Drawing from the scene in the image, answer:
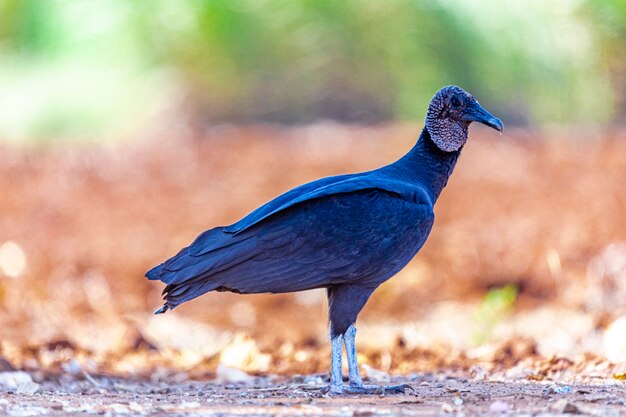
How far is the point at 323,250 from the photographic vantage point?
5375 millimetres

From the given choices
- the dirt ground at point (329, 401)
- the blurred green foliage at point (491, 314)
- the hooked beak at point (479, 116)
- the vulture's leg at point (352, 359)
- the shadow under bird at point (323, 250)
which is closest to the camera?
the dirt ground at point (329, 401)

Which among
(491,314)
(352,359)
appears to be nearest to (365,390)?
(352,359)

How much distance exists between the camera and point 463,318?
831 centimetres

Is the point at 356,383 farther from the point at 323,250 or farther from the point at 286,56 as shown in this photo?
the point at 286,56

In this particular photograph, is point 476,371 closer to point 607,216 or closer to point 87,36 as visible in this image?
point 607,216

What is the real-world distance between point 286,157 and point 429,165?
17.7 ft

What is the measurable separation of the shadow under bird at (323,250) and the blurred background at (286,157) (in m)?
1.74

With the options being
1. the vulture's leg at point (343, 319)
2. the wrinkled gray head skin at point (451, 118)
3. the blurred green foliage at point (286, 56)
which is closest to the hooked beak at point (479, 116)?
the wrinkled gray head skin at point (451, 118)

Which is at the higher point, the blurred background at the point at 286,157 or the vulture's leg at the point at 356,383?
the blurred background at the point at 286,157

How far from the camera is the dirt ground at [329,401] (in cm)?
458

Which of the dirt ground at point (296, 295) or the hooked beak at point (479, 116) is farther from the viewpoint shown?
the hooked beak at point (479, 116)

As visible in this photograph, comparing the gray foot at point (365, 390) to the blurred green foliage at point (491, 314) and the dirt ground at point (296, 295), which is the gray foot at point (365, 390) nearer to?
the dirt ground at point (296, 295)

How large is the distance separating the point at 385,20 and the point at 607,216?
3769 mm

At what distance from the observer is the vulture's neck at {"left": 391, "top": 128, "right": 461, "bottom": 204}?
6008 mm
